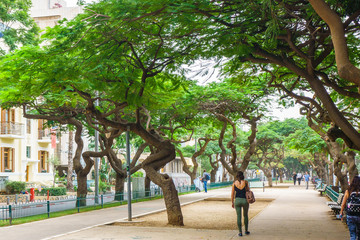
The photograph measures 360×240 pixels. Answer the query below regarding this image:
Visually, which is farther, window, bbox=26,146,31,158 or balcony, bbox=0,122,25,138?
window, bbox=26,146,31,158

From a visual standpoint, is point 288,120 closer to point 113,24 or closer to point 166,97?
point 166,97

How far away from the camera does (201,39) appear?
37.7ft

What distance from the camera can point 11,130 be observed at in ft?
126

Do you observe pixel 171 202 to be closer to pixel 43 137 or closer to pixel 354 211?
pixel 354 211

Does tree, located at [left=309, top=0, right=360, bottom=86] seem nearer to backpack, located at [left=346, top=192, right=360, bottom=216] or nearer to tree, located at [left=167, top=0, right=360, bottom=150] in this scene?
tree, located at [left=167, top=0, right=360, bottom=150]

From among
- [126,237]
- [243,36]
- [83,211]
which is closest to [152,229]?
[126,237]

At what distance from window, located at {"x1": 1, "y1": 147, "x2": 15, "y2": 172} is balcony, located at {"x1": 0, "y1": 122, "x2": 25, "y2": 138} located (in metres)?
1.34

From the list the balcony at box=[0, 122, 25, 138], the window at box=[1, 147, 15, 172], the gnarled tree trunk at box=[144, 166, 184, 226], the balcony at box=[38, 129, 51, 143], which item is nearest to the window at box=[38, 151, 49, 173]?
the balcony at box=[38, 129, 51, 143]

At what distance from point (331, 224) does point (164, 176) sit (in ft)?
18.2

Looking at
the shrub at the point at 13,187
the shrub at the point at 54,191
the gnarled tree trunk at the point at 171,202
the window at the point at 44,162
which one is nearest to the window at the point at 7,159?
the shrub at the point at 13,187

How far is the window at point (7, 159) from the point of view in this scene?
3812 cm

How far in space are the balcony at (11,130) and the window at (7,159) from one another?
1336 mm

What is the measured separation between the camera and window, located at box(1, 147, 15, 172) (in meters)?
38.1

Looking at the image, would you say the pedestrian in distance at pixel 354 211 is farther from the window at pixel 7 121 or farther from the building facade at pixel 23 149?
the window at pixel 7 121
